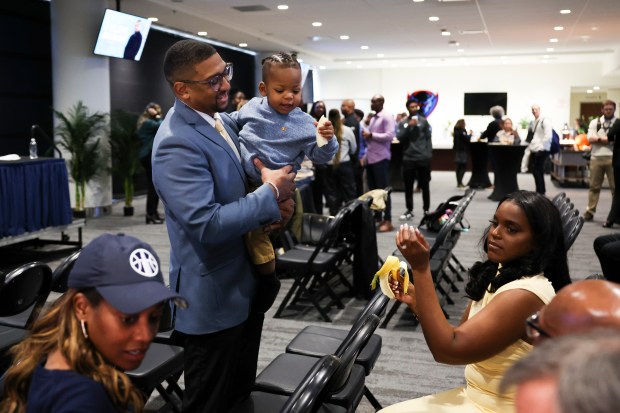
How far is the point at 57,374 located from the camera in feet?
4.24

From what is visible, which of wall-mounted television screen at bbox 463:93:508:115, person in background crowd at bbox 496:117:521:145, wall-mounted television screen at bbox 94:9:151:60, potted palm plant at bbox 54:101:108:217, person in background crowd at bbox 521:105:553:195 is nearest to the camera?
potted palm plant at bbox 54:101:108:217

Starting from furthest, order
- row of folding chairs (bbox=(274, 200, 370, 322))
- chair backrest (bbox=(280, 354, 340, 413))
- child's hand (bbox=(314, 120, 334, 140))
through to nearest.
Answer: row of folding chairs (bbox=(274, 200, 370, 322))
child's hand (bbox=(314, 120, 334, 140))
chair backrest (bbox=(280, 354, 340, 413))

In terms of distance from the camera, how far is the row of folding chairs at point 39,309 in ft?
8.61

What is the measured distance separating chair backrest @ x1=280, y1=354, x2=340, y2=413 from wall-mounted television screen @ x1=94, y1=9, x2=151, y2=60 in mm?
8870

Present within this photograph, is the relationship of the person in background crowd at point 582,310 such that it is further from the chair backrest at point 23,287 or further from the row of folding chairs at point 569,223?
the row of folding chairs at point 569,223

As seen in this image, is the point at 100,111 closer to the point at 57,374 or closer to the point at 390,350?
the point at 390,350

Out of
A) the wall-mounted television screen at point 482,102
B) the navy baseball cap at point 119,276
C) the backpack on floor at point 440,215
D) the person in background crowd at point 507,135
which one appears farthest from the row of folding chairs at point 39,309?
the wall-mounted television screen at point 482,102

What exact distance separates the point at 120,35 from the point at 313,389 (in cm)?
943

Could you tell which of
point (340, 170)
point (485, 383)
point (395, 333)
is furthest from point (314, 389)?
point (340, 170)

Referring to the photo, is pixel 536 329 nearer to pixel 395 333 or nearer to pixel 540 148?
pixel 395 333

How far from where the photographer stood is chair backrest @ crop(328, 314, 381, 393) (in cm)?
194

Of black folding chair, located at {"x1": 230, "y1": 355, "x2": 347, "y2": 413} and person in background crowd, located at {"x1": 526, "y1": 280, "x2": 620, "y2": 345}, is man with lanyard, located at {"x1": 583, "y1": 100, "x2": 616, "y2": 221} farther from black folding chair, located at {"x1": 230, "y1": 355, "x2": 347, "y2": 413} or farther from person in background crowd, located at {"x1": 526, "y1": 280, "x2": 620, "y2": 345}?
person in background crowd, located at {"x1": 526, "y1": 280, "x2": 620, "y2": 345}

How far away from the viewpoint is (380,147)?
29.2ft

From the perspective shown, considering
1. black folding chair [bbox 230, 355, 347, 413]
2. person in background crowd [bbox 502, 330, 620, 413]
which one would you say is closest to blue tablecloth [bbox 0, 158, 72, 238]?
black folding chair [bbox 230, 355, 347, 413]
